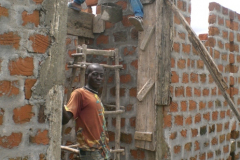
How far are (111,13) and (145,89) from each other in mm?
1148

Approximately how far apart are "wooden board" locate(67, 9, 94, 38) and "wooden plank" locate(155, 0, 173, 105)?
112 cm

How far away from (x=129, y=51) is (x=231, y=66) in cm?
221

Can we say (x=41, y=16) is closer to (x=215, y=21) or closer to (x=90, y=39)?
(x=90, y=39)

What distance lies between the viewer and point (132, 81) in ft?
13.0

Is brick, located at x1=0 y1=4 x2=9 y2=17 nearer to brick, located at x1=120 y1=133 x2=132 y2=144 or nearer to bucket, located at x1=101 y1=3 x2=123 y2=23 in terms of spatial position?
bucket, located at x1=101 y1=3 x2=123 y2=23

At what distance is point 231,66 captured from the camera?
5.22 m

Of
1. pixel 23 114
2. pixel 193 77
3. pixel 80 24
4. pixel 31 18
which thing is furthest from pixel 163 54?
pixel 23 114

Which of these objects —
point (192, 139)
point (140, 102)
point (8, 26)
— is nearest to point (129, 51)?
point (140, 102)

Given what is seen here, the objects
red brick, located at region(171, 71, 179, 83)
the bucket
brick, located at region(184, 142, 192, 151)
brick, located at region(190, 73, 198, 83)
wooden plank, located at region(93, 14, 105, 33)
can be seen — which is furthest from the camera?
wooden plank, located at region(93, 14, 105, 33)

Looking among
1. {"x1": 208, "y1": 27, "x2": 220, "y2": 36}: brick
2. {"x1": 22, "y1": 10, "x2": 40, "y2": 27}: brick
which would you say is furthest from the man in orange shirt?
{"x1": 208, "y1": 27, "x2": 220, "y2": 36}: brick

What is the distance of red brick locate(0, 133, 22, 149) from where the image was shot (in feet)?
5.93

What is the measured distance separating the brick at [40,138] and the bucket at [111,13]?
2.36 m

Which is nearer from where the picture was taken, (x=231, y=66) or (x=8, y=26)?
(x=8, y=26)

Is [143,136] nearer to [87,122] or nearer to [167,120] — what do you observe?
[167,120]
